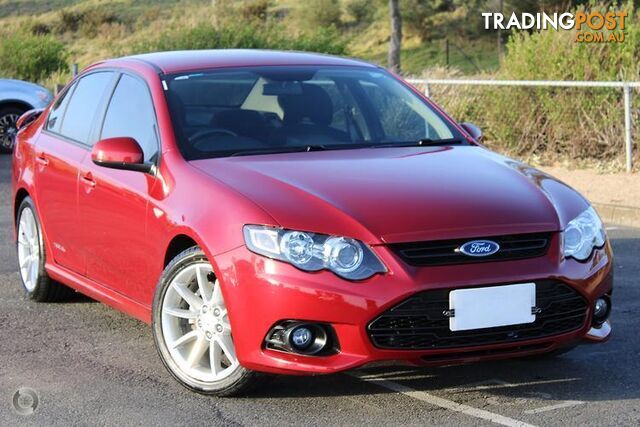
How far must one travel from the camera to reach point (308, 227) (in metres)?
5.25

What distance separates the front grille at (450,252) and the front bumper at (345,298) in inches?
1.3

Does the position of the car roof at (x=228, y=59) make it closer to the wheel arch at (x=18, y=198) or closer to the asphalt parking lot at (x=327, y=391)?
the wheel arch at (x=18, y=198)

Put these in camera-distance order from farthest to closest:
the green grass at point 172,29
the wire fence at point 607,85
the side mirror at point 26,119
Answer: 1. the green grass at point 172,29
2. the wire fence at point 607,85
3. the side mirror at point 26,119

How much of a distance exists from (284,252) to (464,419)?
104 cm

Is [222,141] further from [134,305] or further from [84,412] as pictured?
[84,412]

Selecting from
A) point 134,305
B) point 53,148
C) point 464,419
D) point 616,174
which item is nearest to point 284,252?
point 464,419

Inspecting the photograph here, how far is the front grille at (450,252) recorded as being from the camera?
5223mm

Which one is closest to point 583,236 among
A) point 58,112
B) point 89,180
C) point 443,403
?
point 443,403

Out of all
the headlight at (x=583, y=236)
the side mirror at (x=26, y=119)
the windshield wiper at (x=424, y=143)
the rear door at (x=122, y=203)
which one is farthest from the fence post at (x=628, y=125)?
the headlight at (x=583, y=236)

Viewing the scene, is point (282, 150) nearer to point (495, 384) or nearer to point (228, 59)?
point (228, 59)

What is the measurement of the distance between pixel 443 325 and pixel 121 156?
1900 millimetres

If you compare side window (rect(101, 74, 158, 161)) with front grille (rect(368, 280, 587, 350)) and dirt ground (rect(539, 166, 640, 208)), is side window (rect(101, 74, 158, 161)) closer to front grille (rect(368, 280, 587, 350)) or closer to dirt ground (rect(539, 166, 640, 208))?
front grille (rect(368, 280, 587, 350))

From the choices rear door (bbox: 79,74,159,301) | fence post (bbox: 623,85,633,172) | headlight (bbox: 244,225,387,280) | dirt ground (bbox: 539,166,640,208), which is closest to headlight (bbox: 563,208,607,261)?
headlight (bbox: 244,225,387,280)

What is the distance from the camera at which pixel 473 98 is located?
57.1 ft
